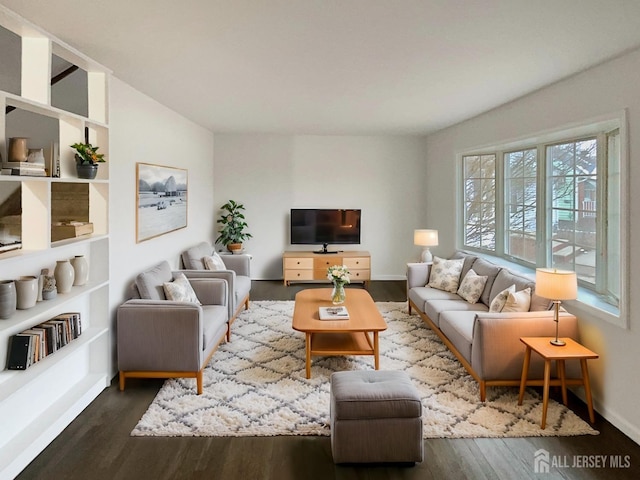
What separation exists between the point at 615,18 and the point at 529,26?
0.42m

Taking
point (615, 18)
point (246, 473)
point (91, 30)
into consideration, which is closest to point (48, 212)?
point (91, 30)

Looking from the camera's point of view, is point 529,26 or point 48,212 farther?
point 48,212

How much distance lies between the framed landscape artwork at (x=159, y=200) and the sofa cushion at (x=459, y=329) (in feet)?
10.0

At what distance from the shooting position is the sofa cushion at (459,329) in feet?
11.9

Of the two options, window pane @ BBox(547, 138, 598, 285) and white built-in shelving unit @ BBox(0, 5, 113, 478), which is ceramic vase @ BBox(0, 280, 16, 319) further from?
window pane @ BBox(547, 138, 598, 285)

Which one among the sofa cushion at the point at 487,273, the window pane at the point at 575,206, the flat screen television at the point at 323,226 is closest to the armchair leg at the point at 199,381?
the sofa cushion at the point at 487,273

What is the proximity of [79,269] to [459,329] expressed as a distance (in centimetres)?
310

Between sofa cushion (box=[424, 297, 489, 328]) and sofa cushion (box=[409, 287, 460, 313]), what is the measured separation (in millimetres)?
161

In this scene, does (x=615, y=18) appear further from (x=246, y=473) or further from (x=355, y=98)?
(x=246, y=473)

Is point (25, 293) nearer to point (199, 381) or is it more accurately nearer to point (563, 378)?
point (199, 381)

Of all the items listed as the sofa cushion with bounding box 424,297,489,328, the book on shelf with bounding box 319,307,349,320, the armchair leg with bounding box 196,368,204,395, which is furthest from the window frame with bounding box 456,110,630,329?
the armchair leg with bounding box 196,368,204,395

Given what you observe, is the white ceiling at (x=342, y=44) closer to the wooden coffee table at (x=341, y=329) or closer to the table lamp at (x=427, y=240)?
the table lamp at (x=427, y=240)

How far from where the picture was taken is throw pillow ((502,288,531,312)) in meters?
3.68

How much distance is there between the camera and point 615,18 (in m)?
2.34
